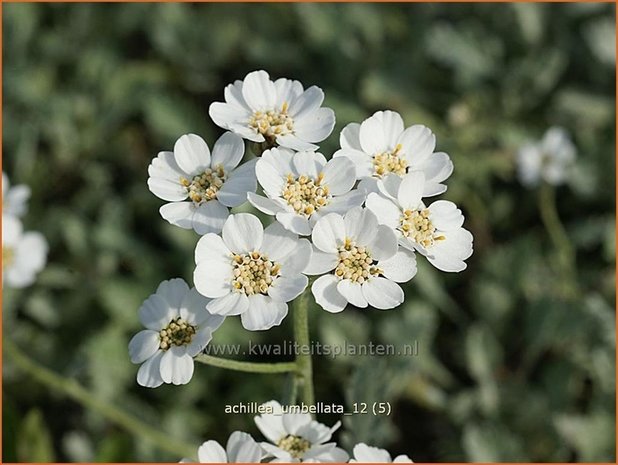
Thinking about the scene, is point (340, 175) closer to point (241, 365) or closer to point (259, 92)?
point (259, 92)

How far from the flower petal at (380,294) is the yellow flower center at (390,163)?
0.34 meters

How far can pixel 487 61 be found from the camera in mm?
4430

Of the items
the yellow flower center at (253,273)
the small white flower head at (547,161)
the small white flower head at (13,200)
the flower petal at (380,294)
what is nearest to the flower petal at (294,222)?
the yellow flower center at (253,273)

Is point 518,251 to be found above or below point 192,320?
above

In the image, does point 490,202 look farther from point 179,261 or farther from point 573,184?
point 179,261

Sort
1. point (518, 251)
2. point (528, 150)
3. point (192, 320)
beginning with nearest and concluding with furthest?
point (192, 320) < point (518, 251) < point (528, 150)

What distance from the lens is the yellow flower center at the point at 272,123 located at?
2232 millimetres

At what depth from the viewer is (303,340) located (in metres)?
2.18

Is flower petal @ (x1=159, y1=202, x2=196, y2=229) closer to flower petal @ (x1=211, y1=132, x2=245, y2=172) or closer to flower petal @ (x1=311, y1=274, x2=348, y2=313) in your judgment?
flower petal @ (x1=211, y1=132, x2=245, y2=172)

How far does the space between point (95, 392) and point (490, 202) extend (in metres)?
2.30

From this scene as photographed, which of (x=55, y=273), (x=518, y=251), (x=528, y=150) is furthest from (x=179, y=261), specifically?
(x=528, y=150)

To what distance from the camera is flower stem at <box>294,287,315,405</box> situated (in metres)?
2.14

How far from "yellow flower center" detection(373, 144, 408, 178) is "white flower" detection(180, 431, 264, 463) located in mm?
812

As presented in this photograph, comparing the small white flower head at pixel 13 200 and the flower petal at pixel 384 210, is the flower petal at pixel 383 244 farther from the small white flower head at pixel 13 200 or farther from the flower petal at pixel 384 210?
the small white flower head at pixel 13 200
